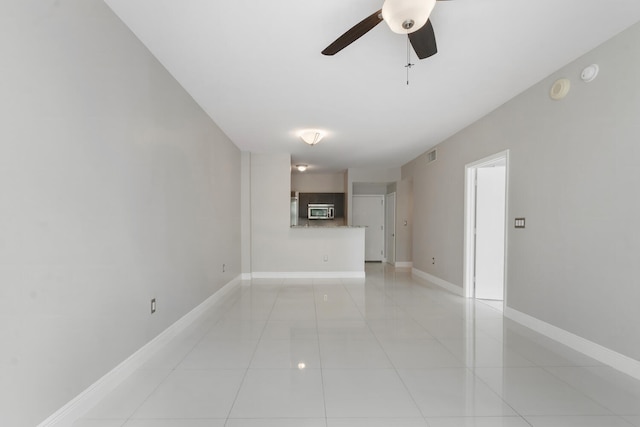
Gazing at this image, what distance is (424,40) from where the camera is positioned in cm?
195

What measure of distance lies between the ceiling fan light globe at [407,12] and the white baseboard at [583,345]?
9.18 feet

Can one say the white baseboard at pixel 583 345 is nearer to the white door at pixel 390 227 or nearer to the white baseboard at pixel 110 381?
the white baseboard at pixel 110 381

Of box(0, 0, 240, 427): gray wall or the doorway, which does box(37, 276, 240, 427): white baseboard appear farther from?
the doorway

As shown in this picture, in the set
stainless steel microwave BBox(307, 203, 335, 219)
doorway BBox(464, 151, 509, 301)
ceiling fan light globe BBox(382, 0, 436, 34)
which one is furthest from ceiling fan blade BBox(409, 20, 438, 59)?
stainless steel microwave BBox(307, 203, 335, 219)

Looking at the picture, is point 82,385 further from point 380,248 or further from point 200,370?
point 380,248

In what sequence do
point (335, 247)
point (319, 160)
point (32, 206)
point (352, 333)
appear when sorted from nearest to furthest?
1. point (32, 206)
2. point (352, 333)
3. point (335, 247)
4. point (319, 160)

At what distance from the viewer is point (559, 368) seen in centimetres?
233

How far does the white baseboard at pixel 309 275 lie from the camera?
20.2 ft

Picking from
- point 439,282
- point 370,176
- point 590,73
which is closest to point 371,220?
point 370,176

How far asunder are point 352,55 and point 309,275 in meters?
4.55

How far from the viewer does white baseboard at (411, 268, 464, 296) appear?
4758mm

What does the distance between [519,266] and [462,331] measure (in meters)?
1.04

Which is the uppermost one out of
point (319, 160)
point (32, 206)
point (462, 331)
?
point (319, 160)

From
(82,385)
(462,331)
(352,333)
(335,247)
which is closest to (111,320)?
(82,385)
